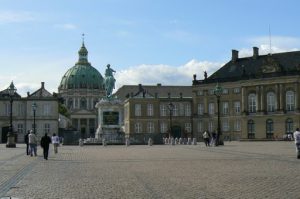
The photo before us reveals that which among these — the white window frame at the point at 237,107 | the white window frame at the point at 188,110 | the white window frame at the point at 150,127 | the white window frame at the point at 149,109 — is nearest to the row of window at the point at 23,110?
the white window frame at the point at 149,109

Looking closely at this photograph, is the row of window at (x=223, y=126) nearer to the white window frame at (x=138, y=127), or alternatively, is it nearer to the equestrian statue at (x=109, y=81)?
the white window frame at (x=138, y=127)

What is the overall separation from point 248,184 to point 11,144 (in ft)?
144

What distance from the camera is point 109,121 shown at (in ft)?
211

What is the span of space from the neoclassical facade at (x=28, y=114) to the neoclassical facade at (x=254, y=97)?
1076 inches

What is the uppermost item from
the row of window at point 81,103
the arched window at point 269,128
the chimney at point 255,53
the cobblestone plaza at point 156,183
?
the chimney at point 255,53

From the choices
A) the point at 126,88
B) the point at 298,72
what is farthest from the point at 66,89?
the point at 298,72

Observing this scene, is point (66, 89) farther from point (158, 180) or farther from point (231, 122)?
point (158, 180)

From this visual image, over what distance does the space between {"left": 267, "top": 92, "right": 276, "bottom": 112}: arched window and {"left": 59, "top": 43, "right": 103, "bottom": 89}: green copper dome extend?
10249 cm

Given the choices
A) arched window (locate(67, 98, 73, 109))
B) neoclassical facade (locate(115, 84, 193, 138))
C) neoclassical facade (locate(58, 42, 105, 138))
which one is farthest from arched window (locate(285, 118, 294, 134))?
arched window (locate(67, 98, 73, 109))

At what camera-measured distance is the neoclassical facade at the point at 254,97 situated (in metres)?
91.8

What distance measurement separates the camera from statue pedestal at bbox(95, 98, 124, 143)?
63344 millimetres

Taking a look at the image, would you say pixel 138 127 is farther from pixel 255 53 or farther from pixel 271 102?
pixel 271 102

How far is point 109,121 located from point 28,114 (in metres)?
42.8

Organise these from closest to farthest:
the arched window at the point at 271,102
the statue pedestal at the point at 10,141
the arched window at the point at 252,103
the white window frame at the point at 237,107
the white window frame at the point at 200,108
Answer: the statue pedestal at the point at 10,141, the arched window at the point at 271,102, the arched window at the point at 252,103, the white window frame at the point at 237,107, the white window frame at the point at 200,108
